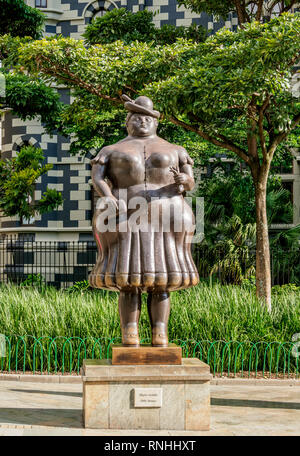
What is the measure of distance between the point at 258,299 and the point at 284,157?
370 inches

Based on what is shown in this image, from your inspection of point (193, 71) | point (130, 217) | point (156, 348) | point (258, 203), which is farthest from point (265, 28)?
point (156, 348)

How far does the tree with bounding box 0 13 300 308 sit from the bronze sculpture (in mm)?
5025

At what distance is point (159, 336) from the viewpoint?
6293 millimetres

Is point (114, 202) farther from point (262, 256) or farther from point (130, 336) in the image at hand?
point (262, 256)

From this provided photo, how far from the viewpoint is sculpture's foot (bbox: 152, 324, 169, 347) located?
6.27m

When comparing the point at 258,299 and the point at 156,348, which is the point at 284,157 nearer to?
the point at 258,299

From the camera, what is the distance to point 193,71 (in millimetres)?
11477

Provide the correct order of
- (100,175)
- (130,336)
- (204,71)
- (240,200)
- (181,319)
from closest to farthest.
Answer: (130,336)
(100,175)
(181,319)
(204,71)
(240,200)

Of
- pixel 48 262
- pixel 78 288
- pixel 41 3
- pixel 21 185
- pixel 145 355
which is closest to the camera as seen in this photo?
pixel 145 355

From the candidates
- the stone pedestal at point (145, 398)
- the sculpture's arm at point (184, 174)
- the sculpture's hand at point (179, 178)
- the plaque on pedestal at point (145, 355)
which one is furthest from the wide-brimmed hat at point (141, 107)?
the stone pedestal at point (145, 398)

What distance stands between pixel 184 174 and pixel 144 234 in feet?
2.38

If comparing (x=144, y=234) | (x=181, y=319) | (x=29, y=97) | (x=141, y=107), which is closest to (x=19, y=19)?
(x=29, y=97)

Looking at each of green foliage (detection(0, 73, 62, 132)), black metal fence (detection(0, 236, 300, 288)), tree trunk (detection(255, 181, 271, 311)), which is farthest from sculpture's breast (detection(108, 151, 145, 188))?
black metal fence (detection(0, 236, 300, 288))

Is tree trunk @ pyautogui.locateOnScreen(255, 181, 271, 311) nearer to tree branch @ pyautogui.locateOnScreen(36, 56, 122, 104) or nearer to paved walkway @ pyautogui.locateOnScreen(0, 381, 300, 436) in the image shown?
paved walkway @ pyautogui.locateOnScreen(0, 381, 300, 436)
